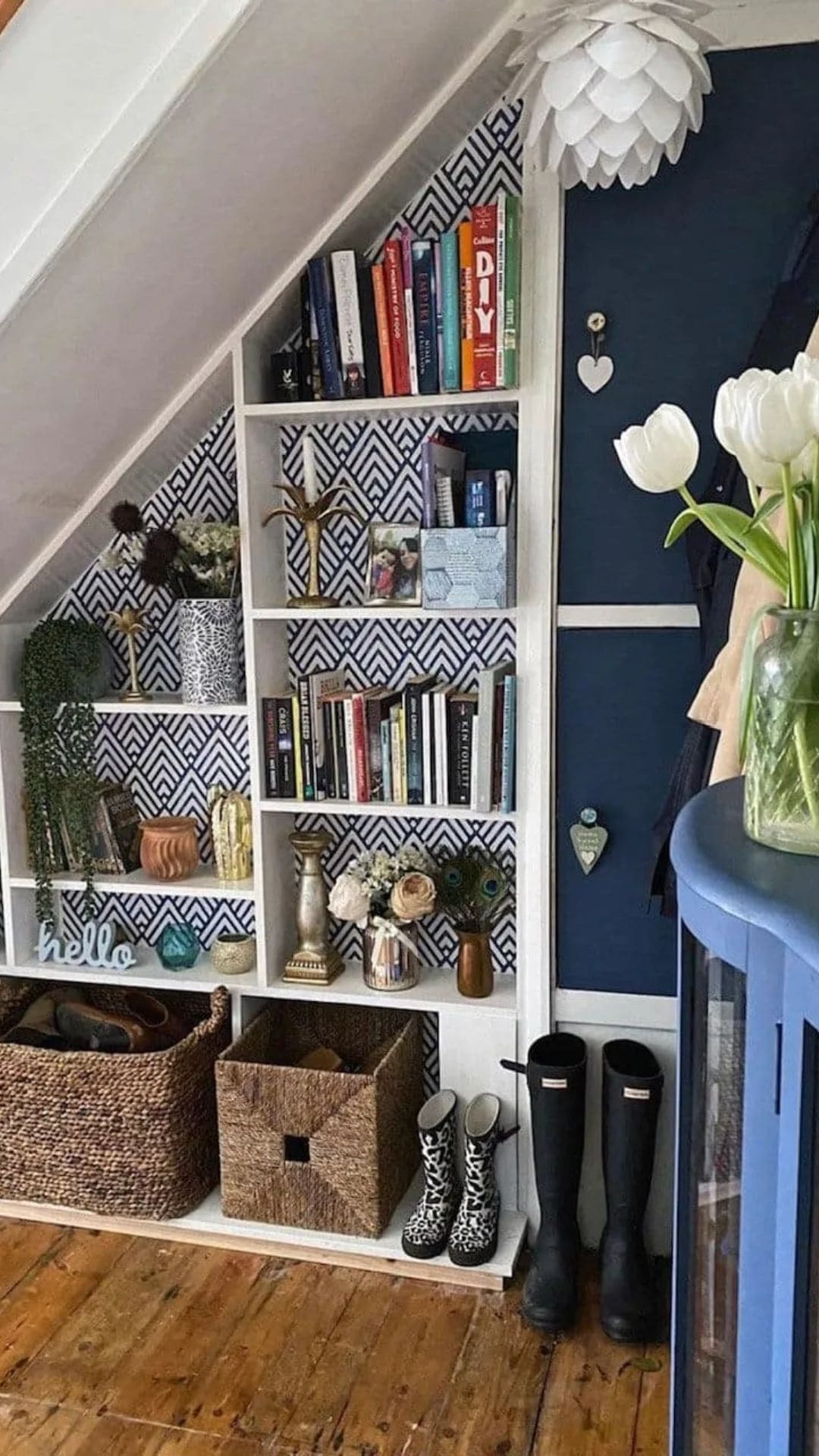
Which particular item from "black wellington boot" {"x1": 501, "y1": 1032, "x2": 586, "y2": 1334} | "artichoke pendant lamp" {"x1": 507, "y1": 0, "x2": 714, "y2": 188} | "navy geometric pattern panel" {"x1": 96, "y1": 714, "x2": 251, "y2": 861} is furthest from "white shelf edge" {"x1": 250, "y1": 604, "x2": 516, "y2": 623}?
"black wellington boot" {"x1": 501, "y1": 1032, "x2": 586, "y2": 1334}

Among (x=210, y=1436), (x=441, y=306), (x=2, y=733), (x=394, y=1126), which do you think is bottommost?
(x=210, y=1436)

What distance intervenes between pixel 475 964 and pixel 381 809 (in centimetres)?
37

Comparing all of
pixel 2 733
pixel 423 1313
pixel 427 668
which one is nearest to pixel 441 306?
pixel 427 668

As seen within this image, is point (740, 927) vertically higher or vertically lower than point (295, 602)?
lower

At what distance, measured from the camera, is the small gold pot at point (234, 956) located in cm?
247

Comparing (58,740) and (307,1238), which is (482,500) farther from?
(307,1238)

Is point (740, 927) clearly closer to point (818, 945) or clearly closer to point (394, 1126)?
point (818, 945)

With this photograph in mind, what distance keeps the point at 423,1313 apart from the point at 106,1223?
715mm

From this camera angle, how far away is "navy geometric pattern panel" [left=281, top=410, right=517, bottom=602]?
93.4 inches

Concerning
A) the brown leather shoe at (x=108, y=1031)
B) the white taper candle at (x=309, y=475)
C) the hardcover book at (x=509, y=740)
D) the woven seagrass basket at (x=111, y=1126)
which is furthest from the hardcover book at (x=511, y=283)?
the brown leather shoe at (x=108, y=1031)

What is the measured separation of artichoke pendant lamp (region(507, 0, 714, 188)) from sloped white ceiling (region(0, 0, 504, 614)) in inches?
9.2

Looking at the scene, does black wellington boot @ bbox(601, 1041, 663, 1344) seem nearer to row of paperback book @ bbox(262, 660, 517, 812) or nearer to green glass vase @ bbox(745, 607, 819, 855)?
row of paperback book @ bbox(262, 660, 517, 812)

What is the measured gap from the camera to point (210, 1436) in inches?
71.7

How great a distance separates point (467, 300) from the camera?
206 cm
